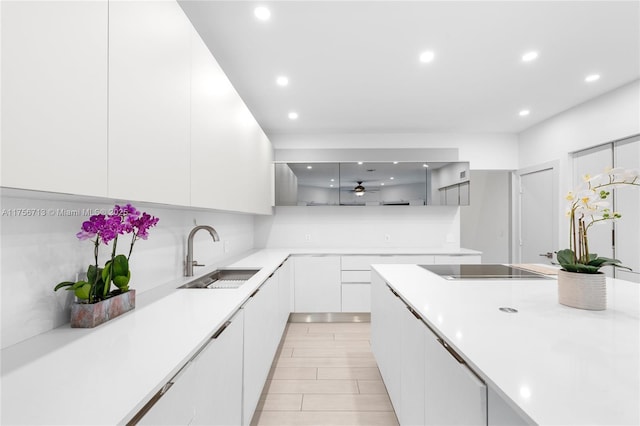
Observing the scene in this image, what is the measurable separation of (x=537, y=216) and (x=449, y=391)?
3759 mm

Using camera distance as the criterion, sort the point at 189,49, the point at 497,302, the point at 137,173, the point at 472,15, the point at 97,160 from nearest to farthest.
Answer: the point at 97,160 < the point at 137,173 < the point at 497,302 < the point at 189,49 < the point at 472,15

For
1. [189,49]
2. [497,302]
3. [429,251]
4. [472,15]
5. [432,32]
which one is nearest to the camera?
[497,302]

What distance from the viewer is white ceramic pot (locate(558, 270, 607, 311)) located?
1187mm

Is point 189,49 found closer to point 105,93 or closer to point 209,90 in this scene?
point 209,90

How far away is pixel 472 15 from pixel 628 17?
1.01 m

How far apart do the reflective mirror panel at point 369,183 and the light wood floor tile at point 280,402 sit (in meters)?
2.34

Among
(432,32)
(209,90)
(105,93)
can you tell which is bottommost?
(105,93)

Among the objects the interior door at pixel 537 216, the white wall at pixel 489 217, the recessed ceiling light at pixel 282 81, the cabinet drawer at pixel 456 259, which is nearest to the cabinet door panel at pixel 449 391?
the recessed ceiling light at pixel 282 81

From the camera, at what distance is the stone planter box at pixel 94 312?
41.6 inches

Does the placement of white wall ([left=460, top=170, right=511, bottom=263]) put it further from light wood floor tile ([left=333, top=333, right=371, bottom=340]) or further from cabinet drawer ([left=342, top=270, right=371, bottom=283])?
light wood floor tile ([left=333, top=333, right=371, bottom=340])

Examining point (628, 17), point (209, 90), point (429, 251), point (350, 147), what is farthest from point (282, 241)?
point (628, 17)

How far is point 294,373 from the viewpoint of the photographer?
2373 millimetres

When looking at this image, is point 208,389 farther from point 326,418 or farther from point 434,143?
point 434,143

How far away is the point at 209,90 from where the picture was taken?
1662 millimetres
